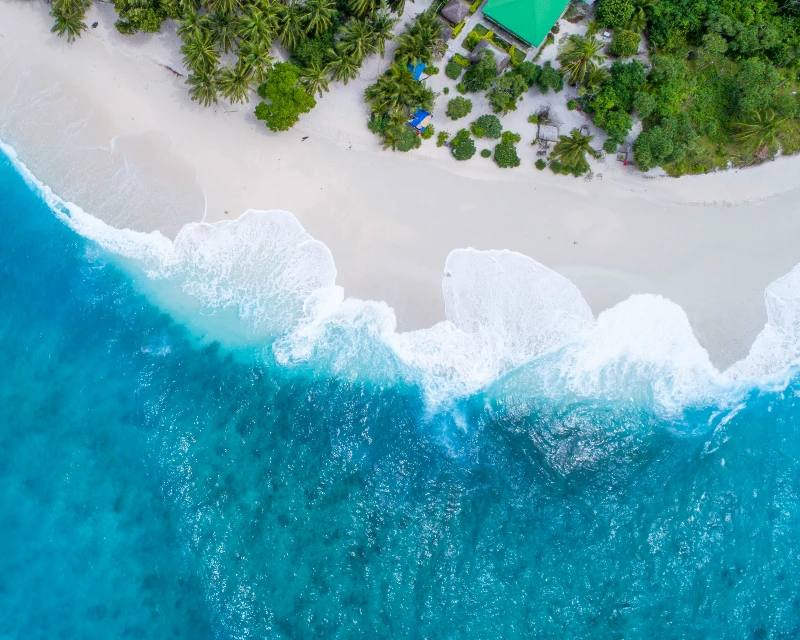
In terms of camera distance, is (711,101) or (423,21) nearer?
(423,21)

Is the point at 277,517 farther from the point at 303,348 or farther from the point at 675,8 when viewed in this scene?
the point at 675,8

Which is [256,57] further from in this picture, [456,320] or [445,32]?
[456,320]

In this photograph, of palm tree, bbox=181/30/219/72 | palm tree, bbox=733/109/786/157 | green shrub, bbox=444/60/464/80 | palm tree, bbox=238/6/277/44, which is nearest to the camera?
palm tree, bbox=238/6/277/44

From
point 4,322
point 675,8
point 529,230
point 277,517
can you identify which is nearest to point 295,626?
point 277,517

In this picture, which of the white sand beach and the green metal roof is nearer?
the green metal roof

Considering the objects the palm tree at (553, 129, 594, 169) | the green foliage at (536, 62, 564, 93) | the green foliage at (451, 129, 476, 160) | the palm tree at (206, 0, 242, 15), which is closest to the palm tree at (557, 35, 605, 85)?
the green foliage at (536, 62, 564, 93)

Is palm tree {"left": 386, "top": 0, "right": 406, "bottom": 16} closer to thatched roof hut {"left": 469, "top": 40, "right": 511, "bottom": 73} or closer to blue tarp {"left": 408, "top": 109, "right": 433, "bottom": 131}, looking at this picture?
thatched roof hut {"left": 469, "top": 40, "right": 511, "bottom": 73}

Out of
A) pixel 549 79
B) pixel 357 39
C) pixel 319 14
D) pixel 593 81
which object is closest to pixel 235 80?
pixel 319 14
